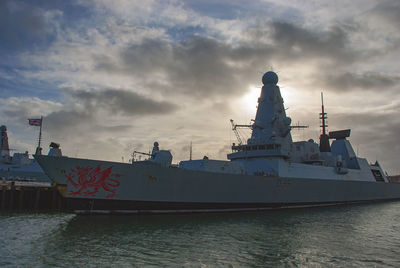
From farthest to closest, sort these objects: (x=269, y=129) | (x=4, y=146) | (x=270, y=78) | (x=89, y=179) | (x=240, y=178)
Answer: (x=4, y=146) < (x=270, y=78) < (x=269, y=129) < (x=240, y=178) < (x=89, y=179)

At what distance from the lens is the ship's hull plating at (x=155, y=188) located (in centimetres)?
1353

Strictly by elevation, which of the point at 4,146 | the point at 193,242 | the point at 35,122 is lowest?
the point at 193,242

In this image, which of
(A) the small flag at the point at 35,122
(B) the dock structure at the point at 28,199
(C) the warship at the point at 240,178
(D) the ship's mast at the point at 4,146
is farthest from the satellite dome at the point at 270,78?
(D) the ship's mast at the point at 4,146

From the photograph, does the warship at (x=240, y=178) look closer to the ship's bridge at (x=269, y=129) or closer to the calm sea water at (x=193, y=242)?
the ship's bridge at (x=269, y=129)

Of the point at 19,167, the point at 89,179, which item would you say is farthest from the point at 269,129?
the point at 19,167

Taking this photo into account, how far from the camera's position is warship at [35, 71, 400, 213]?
13680mm

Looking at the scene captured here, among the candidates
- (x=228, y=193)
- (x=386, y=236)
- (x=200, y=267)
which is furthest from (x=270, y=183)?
(x=200, y=267)

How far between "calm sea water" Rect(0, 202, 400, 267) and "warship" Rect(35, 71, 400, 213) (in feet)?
3.23

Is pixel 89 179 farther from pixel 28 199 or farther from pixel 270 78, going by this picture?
pixel 270 78

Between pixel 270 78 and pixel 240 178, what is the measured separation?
10280 millimetres

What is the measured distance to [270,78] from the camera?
2356 centimetres

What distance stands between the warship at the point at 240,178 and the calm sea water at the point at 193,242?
985 mm

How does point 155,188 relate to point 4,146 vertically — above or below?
below

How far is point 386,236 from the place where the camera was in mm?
12000
